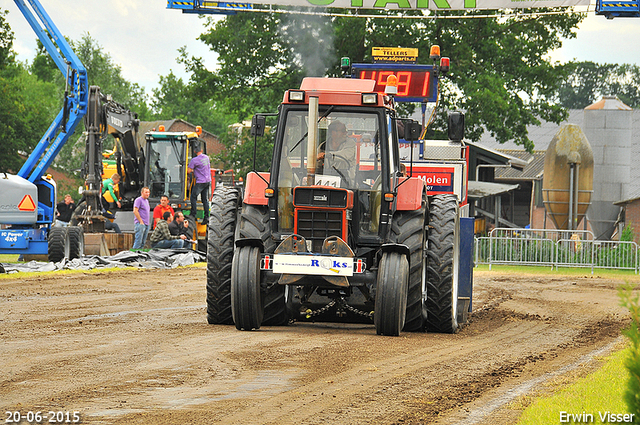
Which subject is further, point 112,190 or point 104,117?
point 112,190

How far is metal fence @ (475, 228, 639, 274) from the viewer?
25.8 meters

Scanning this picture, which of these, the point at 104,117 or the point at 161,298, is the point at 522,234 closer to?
the point at 104,117

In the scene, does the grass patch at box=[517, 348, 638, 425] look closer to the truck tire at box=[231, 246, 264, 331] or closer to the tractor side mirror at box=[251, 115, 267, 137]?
the truck tire at box=[231, 246, 264, 331]

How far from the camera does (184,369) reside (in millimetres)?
6805

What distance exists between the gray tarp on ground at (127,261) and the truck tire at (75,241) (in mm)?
215

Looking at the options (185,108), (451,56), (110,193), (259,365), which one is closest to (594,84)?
(185,108)

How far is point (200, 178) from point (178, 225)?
228cm

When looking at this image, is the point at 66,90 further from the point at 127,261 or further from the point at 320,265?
the point at 320,265

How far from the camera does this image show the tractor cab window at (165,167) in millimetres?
25031

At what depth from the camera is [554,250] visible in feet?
85.6

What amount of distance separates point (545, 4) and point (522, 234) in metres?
8.99

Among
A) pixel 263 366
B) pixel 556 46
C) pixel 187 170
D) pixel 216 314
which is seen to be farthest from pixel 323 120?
pixel 556 46

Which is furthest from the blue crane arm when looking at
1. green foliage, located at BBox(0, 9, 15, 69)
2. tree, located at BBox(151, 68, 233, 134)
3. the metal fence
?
tree, located at BBox(151, 68, 233, 134)

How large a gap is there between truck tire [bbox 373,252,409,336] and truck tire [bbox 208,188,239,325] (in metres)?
1.81
